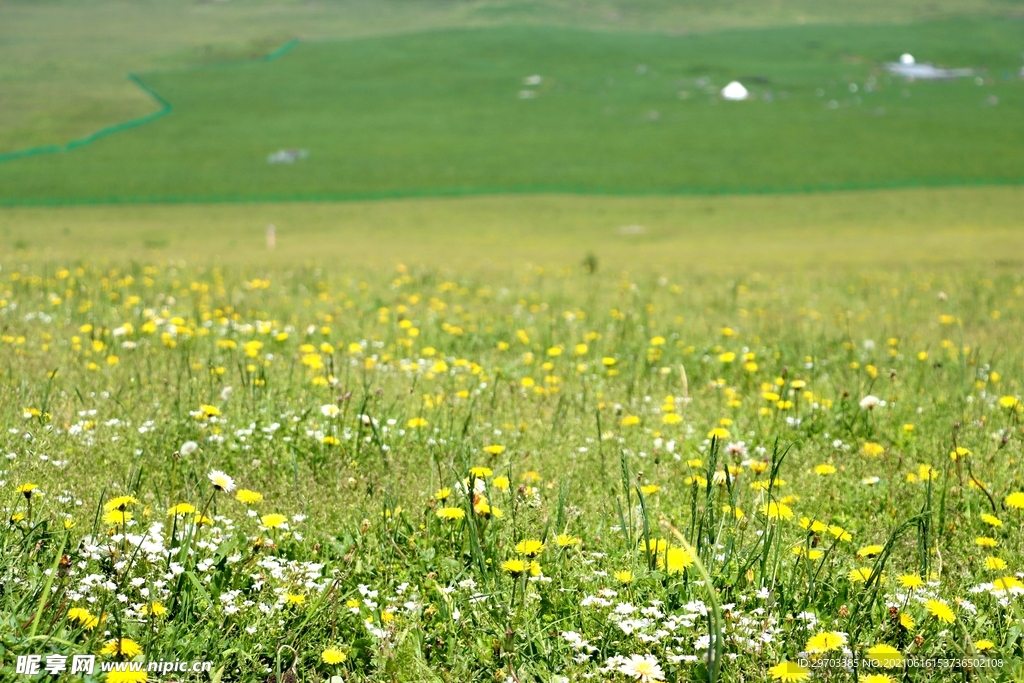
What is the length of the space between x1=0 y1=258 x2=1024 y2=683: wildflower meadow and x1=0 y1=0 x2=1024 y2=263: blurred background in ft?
44.7

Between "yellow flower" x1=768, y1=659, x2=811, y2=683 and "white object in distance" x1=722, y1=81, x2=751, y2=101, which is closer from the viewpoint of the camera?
"yellow flower" x1=768, y1=659, x2=811, y2=683

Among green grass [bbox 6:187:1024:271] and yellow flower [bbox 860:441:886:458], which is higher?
Answer: yellow flower [bbox 860:441:886:458]

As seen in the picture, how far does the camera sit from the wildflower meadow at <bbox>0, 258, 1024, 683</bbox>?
2.82 meters

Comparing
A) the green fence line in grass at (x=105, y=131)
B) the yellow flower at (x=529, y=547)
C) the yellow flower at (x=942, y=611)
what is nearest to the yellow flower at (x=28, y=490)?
the yellow flower at (x=529, y=547)

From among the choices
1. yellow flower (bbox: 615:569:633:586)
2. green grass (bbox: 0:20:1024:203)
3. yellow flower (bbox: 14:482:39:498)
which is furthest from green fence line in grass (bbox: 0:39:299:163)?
yellow flower (bbox: 615:569:633:586)

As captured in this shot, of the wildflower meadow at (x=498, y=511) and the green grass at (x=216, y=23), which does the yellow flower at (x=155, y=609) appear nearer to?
the wildflower meadow at (x=498, y=511)

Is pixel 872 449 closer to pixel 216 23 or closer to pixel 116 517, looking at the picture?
pixel 116 517

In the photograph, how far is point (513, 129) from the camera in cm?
5641

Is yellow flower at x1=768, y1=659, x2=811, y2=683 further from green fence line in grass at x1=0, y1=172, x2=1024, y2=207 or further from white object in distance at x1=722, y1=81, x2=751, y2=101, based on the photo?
white object in distance at x1=722, y1=81, x2=751, y2=101

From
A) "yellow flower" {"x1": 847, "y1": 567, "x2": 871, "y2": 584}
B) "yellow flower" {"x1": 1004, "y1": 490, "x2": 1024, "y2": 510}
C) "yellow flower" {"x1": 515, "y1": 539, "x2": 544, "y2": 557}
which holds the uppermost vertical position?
"yellow flower" {"x1": 515, "y1": 539, "x2": 544, "y2": 557}

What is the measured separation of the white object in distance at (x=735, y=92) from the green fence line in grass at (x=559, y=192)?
93.1 feet

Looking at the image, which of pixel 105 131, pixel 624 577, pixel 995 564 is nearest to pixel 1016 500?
pixel 995 564

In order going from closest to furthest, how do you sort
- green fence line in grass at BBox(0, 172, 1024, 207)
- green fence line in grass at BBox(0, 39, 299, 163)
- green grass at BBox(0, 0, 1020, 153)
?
1. green fence line in grass at BBox(0, 172, 1024, 207)
2. green fence line in grass at BBox(0, 39, 299, 163)
3. green grass at BBox(0, 0, 1020, 153)

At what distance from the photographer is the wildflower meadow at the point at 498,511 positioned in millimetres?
2816
